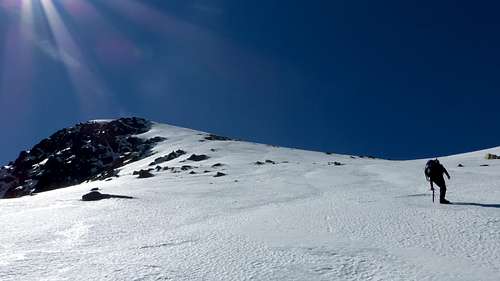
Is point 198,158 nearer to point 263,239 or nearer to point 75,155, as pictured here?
point 263,239

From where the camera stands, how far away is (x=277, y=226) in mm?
11062

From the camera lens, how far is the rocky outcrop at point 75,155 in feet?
350

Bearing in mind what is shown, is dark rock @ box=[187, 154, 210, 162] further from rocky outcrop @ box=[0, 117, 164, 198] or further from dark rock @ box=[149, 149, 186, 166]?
rocky outcrop @ box=[0, 117, 164, 198]

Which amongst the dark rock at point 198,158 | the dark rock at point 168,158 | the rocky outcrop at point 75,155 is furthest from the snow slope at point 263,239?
the rocky outcrop at point 75,155

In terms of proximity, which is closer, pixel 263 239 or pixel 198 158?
pixel 263 239

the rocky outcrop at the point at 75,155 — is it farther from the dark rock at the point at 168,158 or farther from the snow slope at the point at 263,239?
the snow slope at the point at 263,239

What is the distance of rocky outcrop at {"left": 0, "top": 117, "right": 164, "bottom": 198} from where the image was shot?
107 metres

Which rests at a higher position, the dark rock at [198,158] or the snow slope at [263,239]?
the dark rock at [198,158]

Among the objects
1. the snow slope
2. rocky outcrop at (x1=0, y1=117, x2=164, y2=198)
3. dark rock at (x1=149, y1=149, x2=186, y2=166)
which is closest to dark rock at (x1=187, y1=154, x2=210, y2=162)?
dark rock at (x1=149, y1=149, x2=186, y2=166)

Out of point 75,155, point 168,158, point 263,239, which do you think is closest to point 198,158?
point 168,158

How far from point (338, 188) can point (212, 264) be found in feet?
42.7

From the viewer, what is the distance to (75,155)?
11662 cm

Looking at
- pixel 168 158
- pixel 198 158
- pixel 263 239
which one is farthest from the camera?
pixel 168 158

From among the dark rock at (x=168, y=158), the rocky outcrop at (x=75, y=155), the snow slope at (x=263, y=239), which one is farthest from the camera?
the rocky outcrop at (x=75, y=155)
